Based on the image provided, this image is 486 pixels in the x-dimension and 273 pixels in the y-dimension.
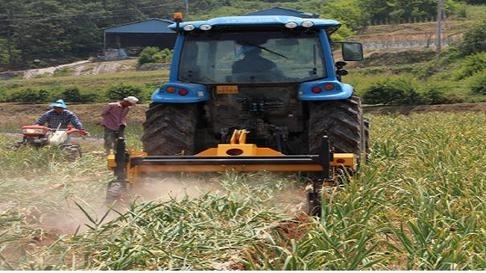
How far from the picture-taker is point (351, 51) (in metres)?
7.50

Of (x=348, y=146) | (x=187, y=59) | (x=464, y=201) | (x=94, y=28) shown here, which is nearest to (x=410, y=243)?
(x=464, y=201)

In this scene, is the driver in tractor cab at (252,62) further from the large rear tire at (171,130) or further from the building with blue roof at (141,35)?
the building with blue roof at (141,35)

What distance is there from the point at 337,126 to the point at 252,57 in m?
1.11

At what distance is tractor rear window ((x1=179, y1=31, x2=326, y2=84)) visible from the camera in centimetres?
697

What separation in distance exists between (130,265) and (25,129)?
23.3ft

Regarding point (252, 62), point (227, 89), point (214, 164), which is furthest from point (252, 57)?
point (214, 164)

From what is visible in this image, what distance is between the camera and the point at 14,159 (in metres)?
8.88

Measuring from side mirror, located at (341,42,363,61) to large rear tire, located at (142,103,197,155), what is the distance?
1.68 m

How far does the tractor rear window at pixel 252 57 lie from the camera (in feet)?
22.9

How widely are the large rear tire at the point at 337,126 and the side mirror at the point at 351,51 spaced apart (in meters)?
0.88

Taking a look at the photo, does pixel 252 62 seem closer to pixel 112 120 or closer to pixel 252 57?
pixel 252 57

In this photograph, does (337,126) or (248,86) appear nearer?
(337,126)

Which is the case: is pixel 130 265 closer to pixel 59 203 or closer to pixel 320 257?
pixel 320 257

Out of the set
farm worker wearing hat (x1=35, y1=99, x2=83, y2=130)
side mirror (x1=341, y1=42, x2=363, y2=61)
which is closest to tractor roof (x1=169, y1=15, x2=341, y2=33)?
side mirror (x1=341, y1=42, x2=363, y2=61)
